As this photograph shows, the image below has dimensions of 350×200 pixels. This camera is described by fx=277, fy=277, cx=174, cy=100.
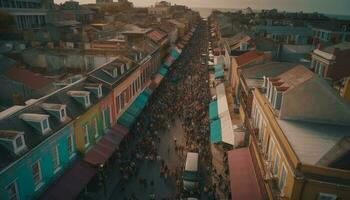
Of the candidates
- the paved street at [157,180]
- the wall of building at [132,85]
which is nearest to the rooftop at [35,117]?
the wall of building at [132,85]

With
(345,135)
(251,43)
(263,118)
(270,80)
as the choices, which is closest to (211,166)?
(263,118)

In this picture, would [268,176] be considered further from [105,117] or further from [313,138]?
[105,117]

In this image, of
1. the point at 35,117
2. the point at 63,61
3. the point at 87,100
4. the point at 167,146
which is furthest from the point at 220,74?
the point at 35,117

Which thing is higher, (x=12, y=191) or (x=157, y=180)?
(x=12, y=191)

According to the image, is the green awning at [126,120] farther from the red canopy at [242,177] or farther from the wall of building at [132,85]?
the red canopy at [242,177]

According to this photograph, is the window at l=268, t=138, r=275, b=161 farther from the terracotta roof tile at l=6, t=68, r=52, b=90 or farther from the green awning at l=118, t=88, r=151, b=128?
the terracotta roof tile at l=6, t=68, r=52, b=90

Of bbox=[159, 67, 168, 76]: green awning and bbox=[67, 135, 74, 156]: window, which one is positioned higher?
bbox=[67, 135, 74, 156]: window

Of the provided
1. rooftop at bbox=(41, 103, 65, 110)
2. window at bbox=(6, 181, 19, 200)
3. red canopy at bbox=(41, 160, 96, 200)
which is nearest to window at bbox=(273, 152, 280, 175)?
red canopy at bbox=(41, 160, 96, 200)
